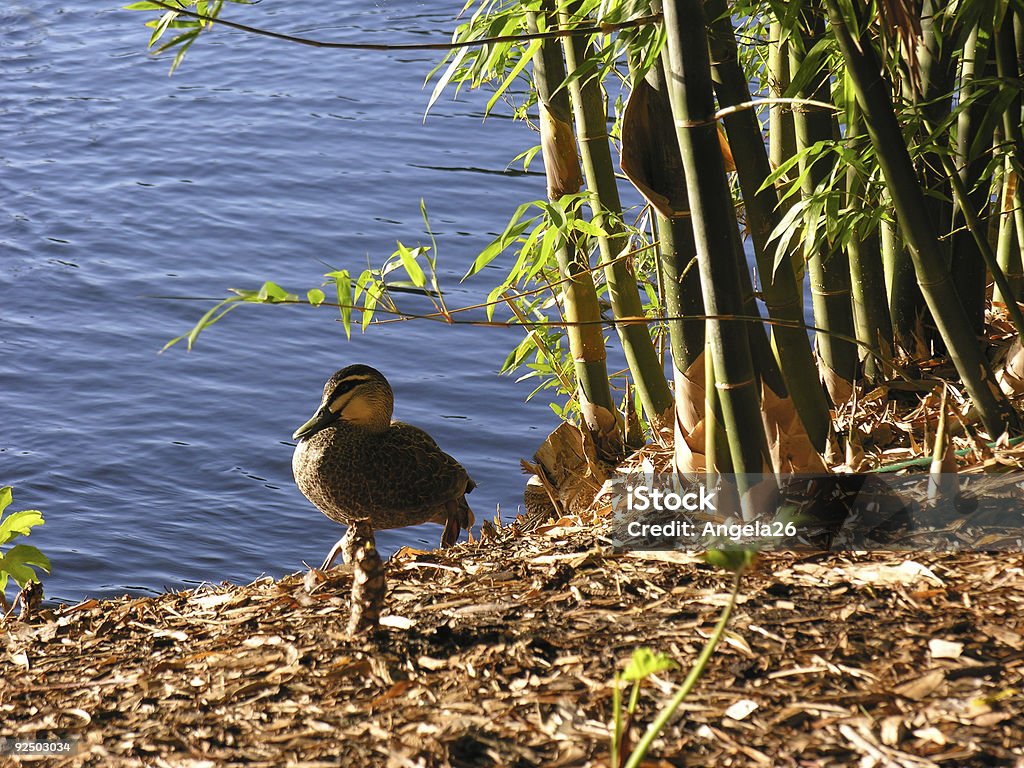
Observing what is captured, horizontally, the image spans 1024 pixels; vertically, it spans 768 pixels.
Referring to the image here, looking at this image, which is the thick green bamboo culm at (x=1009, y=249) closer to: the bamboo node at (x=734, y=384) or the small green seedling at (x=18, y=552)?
the bamboo node at (x=734, y=384)

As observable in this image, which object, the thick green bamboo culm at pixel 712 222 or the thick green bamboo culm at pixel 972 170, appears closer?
the thick green bamboo culm at pixel 712 222

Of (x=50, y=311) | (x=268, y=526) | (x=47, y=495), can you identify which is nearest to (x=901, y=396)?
(x=268, y=526)

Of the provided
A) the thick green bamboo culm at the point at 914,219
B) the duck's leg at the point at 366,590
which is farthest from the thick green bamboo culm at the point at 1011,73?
the duck's leg at the point at 366,590

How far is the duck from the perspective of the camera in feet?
9.62

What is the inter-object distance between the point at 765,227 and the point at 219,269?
4068 millimetres

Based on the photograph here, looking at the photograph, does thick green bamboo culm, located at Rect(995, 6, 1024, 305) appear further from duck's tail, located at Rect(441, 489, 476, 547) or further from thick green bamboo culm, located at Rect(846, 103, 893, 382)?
duck's tail, located at Rect(441, 489, 476, 547)

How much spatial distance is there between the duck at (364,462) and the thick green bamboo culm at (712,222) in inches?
45.8

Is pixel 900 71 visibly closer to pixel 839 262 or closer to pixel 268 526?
pixel 839 262

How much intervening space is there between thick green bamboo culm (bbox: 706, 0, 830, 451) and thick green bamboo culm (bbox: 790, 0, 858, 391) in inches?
3.0

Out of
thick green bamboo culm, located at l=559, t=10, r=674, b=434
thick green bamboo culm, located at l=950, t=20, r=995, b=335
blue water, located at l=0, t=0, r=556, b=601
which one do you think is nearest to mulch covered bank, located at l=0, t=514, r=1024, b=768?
thick green bamboo culm, located at l=559, t=10, r=674, b=434

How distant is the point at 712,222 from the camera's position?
6.25 ft

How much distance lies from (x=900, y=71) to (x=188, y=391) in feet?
12.4

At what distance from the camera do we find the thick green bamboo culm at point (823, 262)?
2.38 meters

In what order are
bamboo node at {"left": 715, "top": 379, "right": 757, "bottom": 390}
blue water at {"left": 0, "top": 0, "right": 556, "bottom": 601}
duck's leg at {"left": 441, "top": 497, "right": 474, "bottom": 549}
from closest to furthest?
1. bamboo node at {"left": 715, "top": 379, "right": 757, "bottom": 390}
2. duck's leg at {"left": 441, "top": 497, "right": 474, "bottom": 549}
3. blue water at {"left": 0, "top": 0, "right": 556, "bottom": 601}
